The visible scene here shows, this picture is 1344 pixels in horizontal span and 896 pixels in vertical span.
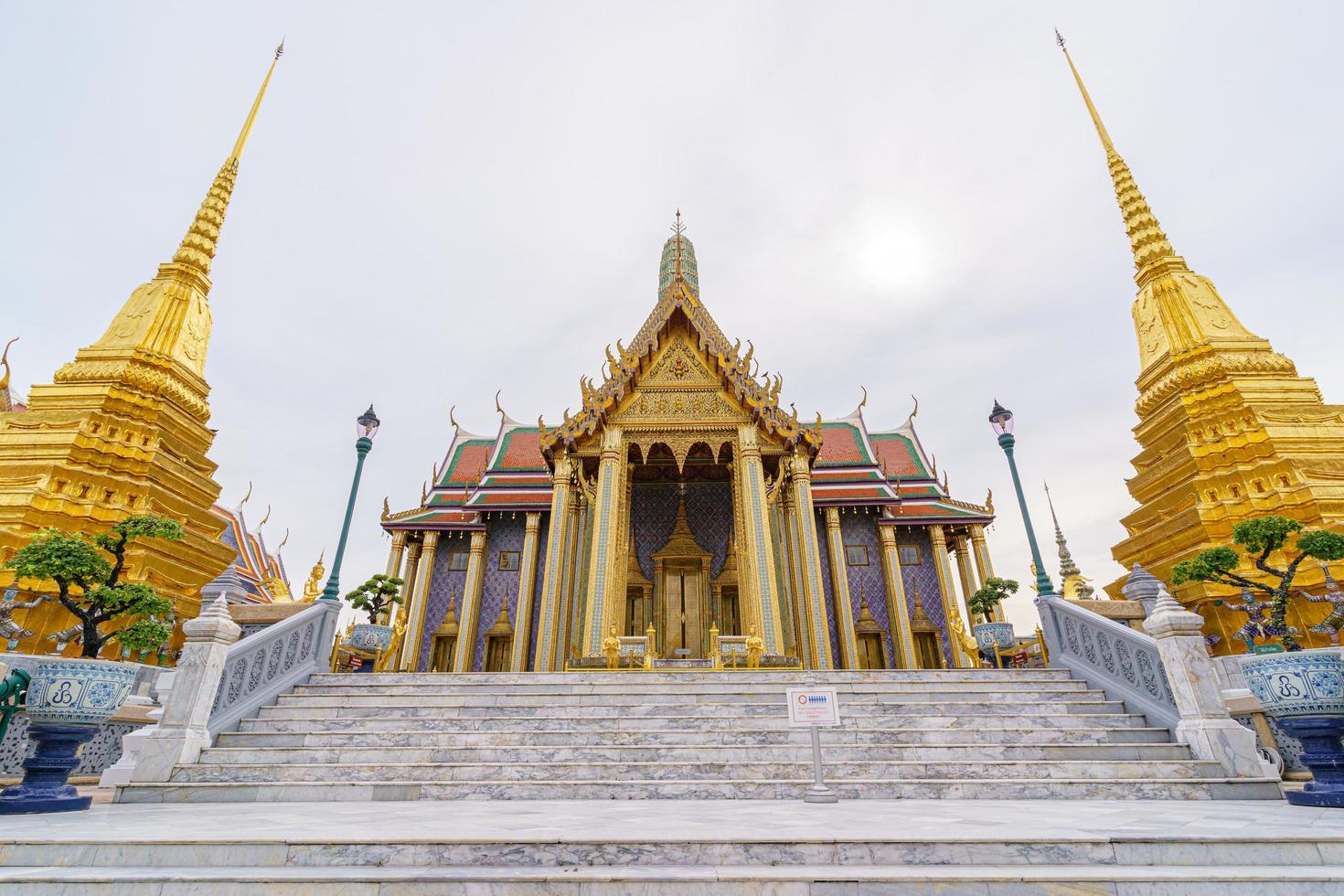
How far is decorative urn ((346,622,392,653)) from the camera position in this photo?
11.5 m

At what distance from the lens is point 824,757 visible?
224 inches

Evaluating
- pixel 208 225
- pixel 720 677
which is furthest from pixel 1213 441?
pixel 208 225

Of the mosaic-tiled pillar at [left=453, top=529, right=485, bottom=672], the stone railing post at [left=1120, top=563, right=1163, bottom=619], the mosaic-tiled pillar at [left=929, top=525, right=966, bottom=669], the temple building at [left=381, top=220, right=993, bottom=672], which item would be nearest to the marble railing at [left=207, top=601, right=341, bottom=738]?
the temple building at [left=381, top=220, right=993, bottom=672]

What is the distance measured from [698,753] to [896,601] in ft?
39.7

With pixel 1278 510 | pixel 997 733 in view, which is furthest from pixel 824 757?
pixel 1278 510

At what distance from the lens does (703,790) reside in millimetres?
5055

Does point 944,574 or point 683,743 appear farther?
point 944,574

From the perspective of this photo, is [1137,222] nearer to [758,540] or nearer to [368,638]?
[758,540]

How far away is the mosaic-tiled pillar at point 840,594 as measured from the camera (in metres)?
14.7

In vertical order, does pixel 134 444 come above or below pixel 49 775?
above

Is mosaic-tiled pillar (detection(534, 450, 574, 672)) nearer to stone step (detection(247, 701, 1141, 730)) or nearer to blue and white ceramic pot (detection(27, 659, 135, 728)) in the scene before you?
stone step (detection(247, 701, 1141, 730))

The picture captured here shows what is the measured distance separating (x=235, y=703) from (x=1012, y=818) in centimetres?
736

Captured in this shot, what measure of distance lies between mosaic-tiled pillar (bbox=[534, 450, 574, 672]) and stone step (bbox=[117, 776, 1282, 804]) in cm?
688

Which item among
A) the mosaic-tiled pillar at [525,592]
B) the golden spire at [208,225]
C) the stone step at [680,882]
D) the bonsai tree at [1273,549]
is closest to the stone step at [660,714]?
the bonsai tree at [1273,549]
